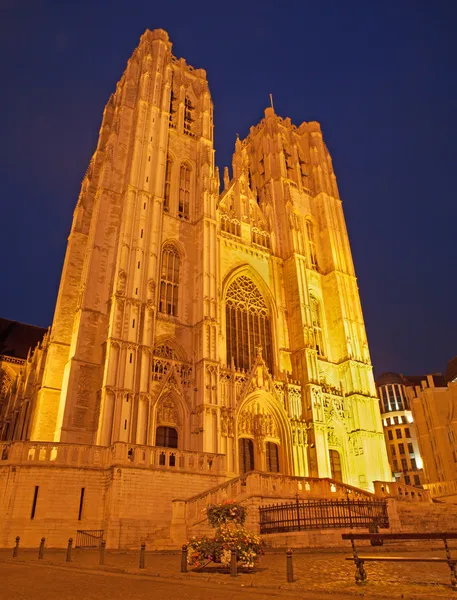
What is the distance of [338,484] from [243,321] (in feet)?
43.7

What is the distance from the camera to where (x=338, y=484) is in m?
18.3

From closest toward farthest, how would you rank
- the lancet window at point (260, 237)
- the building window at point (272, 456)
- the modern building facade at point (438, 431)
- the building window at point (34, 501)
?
the building window at point (34, 501)
the building window at point (272, 456)
the lancet window at point (260, 237)
the modern building facade at point (438, 431)

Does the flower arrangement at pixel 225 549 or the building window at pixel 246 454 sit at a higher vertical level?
the building window at pixel 246 454

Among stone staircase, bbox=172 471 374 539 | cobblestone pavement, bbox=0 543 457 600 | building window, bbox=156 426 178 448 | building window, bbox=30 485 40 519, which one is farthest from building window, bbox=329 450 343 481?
building window, bbox=30 485 40 519

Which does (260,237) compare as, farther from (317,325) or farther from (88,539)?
(88,539)

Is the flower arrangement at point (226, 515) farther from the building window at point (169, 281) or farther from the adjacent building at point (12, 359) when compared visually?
the adjacent building at point (12, 359)

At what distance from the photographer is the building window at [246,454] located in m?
24.8

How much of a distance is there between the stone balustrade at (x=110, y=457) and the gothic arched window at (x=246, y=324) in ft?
29.4

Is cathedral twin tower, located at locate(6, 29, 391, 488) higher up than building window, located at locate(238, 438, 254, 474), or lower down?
higher up

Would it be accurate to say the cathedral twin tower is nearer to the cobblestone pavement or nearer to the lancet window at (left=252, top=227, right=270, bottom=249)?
the lancet window at (left=252, top=227, right=270, bottom=249)

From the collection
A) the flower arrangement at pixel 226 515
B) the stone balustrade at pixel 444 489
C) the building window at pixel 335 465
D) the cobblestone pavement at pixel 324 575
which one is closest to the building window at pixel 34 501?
the cobblestone pavement at pixel 324 575

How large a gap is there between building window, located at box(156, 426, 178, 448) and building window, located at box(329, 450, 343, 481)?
10460 mm

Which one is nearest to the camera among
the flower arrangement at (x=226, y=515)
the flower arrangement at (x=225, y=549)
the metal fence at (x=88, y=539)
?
the flower arrangement at (x=225, y=549)

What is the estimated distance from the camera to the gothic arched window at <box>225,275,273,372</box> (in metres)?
28.4
